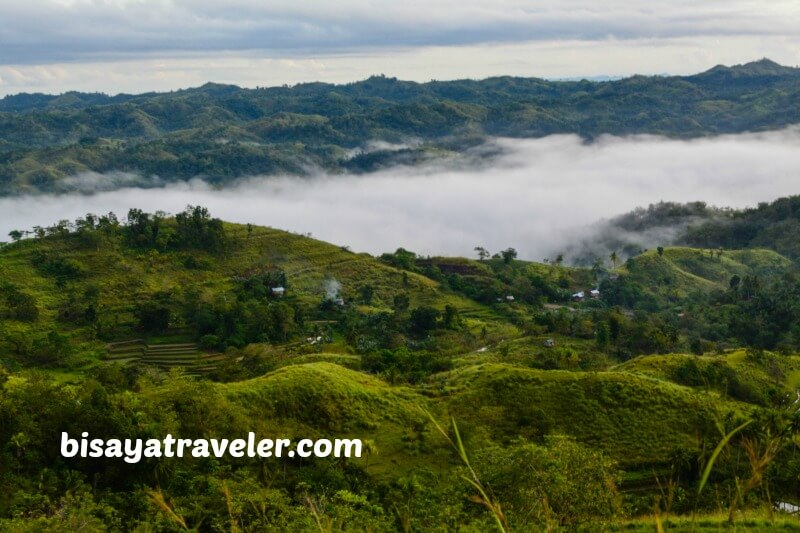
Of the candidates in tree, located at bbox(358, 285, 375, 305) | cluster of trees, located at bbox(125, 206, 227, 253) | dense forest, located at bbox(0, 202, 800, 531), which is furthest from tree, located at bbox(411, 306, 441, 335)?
cluster of trees, located at bbox(125, 206, 227, 253)

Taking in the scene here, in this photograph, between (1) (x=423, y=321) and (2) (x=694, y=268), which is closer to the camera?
(1) (x=423, y=321)

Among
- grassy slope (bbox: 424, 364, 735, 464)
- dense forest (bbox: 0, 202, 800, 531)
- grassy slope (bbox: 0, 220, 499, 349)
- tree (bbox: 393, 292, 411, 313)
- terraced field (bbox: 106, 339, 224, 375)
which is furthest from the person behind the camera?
tree (bbox: 393, 292, 411, 313)

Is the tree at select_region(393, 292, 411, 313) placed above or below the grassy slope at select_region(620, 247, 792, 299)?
above

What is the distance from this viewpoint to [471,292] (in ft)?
468

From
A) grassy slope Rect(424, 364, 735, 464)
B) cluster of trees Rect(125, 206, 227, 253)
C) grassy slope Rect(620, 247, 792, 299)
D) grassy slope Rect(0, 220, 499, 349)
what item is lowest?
grassy slope Rect(620, 247, 792, 299)

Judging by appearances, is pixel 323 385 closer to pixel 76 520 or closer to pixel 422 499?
pixel 422 499

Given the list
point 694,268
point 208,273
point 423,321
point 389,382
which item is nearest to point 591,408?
point 389,382

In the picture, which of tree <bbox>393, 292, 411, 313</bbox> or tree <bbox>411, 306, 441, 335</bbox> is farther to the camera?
tree <bbox>393, 292, 411, 313</bbox>

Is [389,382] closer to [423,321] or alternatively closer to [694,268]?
[423,321]

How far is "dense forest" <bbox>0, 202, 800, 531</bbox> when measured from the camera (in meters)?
Answer: 25.0

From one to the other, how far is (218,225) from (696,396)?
108m

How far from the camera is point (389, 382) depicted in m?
62.8

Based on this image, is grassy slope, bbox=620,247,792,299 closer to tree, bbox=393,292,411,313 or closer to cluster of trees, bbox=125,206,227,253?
tree, bbox=393,292,411,313

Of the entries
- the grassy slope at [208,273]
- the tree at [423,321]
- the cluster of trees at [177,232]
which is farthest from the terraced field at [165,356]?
Result: the cluster of trees at [177,232]
